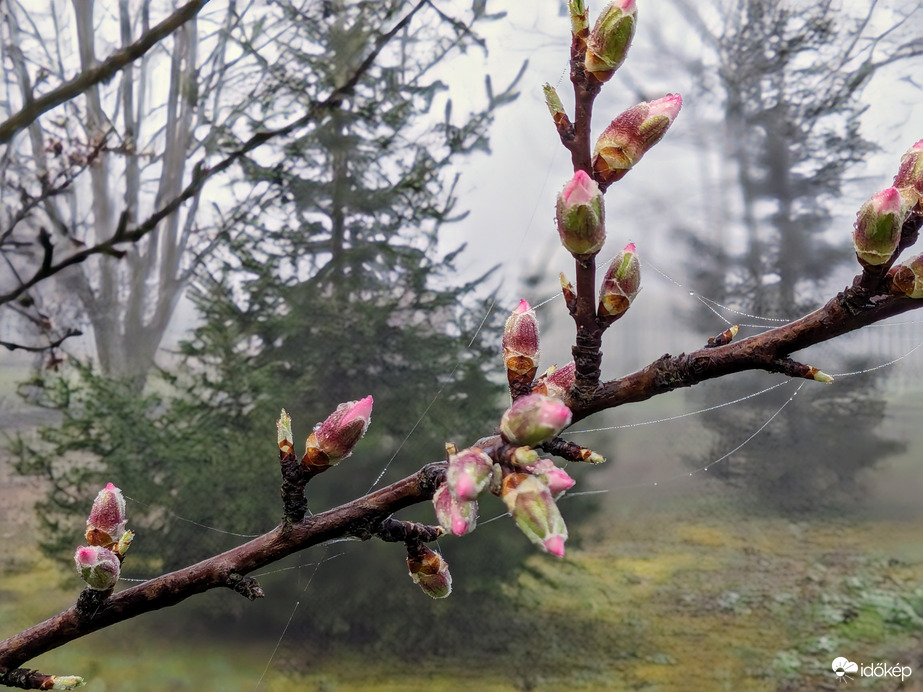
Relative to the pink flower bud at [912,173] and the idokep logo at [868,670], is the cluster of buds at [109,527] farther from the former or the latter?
the idokep logo at [868,670]

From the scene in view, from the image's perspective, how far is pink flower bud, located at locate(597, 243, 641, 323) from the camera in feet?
0.50

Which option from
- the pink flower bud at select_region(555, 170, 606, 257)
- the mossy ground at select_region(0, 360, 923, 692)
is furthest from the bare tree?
the mossy ground at select_region(0, 360, 923, 692)

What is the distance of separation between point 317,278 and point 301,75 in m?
0.48

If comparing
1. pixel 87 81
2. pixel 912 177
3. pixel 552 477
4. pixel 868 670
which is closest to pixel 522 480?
pixel 552 477

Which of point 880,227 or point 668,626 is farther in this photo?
point 668,626

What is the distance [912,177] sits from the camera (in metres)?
0.15

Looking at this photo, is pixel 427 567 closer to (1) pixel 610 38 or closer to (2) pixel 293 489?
(2) pixel 293 489

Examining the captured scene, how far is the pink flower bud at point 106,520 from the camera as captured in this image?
0.20m

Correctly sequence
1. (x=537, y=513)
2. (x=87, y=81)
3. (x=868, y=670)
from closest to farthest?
1. (x=537, y=513)
2. (x=87, y=81)
3. (x=868, y=670)

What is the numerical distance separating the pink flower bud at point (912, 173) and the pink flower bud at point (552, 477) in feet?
0.33

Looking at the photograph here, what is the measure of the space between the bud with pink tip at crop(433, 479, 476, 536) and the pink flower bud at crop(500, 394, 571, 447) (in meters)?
0.02

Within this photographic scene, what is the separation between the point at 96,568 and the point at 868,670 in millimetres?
1599

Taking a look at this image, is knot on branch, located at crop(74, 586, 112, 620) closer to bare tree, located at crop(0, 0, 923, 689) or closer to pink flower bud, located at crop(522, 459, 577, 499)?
bare tree, located at crop(0, 0, 923, 689)

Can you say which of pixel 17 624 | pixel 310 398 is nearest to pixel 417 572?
pixel 310 398
